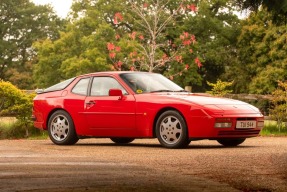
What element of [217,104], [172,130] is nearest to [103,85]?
[172,130]

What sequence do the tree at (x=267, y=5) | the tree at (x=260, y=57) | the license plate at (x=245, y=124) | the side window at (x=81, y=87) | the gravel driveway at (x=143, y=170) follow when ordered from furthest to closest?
1. the tree at (x=260, y=57)
2. the side window at (x=81, y=87)
3. the license plate at (x=245, y=124)
4. the tree at (x=267, y=5)
5. the gravel driveway at (x=143, y=170)

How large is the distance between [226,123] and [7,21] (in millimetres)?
61210

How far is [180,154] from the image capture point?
1067 centimetres

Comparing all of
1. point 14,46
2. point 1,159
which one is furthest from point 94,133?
point 14,46

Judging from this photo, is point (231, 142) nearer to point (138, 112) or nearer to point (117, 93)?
point (138, 112)

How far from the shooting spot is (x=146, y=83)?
43.2ft

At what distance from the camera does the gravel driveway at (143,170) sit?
6.66 metres

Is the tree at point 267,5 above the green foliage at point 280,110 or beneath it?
above

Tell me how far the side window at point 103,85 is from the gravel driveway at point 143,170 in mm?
1841

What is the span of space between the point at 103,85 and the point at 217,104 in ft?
Answer: 8.16

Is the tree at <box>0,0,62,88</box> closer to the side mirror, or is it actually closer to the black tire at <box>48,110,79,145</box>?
the black tire at <box>48,110,79,145</box>

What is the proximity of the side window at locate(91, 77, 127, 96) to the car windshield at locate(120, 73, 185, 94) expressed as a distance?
20 cm

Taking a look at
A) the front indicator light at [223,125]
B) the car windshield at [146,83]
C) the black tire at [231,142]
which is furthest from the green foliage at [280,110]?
the front indicator light at [223,125]

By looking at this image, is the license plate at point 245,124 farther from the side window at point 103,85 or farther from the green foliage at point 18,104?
the green foliage at point 18,104
